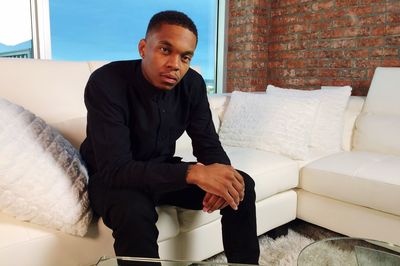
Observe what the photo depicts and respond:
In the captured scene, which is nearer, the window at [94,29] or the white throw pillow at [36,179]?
the white throw pillow at [36,179]

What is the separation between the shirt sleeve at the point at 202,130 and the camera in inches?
52.6

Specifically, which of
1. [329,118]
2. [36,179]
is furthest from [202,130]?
[329,118]

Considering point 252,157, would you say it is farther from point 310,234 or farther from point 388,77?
point 388,77

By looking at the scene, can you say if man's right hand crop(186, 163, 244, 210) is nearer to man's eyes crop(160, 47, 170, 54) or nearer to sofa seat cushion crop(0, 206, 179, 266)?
sofa seat cushion crop(0, 206, 179, 266)

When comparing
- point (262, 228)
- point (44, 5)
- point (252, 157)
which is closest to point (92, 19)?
point (44, 5)

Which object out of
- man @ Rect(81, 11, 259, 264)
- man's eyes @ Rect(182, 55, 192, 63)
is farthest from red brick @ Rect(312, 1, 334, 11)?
man's eyes @ Rect(182, 55, 192, 63)

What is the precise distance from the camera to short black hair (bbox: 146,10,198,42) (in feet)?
3.60

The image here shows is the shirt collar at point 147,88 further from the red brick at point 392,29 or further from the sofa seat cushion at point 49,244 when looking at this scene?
the red brick at point 392,29

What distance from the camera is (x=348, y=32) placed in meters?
2.64

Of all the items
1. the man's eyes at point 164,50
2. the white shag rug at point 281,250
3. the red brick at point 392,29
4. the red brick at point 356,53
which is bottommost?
the white shag rug at point 281,250

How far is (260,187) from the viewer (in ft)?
5.20

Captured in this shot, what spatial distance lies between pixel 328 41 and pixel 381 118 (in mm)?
957

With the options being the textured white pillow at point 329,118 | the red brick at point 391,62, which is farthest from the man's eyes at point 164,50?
the red brick at point 391,62

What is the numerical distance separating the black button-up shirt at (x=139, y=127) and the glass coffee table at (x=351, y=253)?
403mm
